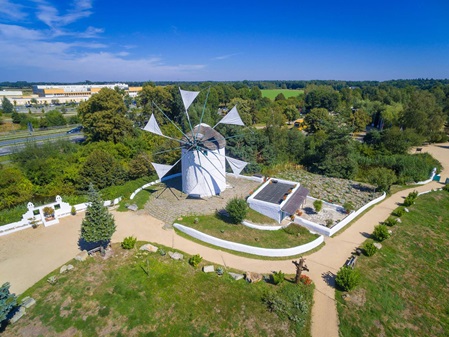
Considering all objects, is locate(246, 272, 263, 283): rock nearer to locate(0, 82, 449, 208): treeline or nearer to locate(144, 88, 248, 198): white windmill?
locate(144, 88, 248, 198): white windmill

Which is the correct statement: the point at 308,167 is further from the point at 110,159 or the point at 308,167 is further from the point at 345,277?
the point at 110,159

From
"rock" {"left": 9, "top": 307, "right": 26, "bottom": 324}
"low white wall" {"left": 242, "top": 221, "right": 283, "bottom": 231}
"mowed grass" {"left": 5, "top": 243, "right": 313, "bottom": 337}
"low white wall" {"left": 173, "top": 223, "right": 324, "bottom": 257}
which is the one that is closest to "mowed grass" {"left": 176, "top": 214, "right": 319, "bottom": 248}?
"low white wall" {"left": 242, "top": 221, "right": 283, "bottom": 231}

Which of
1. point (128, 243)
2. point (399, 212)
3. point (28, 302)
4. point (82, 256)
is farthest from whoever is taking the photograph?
point (399, 212)

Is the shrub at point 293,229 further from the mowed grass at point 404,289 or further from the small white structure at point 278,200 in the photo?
the mowed grass at point 404,289

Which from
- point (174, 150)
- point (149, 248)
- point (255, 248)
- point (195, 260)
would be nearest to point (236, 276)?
point (255, 248)

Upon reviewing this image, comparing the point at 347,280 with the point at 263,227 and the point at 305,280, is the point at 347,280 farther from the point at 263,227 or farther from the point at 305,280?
the point at 263,227
